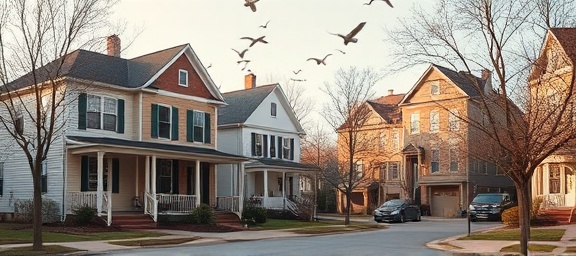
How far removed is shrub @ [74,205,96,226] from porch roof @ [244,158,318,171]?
13546 mm

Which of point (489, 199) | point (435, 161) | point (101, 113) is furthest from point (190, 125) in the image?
point (435, 161)

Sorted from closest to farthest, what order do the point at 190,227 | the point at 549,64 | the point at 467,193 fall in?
the point at 549,64 < the point at 190,227 < the point at 467,193

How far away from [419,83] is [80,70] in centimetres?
2910

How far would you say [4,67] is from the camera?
19203mm

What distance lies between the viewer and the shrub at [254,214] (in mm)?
33688

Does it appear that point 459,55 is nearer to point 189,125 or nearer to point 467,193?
point 189,125

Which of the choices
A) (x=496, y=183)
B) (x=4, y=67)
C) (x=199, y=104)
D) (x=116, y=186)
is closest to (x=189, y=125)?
(x=199, y=104)

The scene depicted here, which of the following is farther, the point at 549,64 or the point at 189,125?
the point at 189,125

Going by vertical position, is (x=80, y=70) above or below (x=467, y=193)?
above

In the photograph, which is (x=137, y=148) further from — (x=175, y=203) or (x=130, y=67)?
(x=130, y=67)

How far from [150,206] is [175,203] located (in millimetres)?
1752

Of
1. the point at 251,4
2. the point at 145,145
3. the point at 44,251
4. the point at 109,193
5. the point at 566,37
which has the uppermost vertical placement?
the point at 566,37

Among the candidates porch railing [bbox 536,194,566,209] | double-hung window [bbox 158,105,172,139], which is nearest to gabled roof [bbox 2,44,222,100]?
double-hung window [bbox 158,105,172,139]

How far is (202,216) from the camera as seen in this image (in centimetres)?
3041
